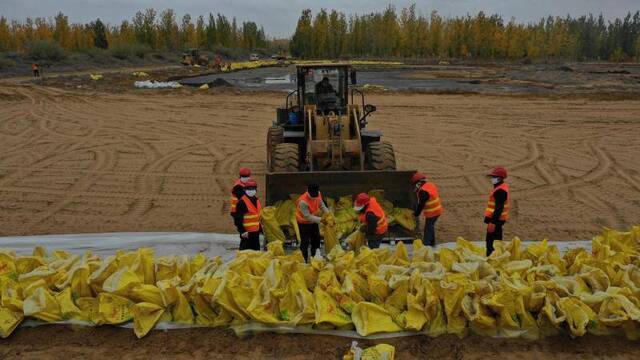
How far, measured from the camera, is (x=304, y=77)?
31.5 feet

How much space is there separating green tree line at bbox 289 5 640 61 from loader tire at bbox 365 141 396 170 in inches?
3034

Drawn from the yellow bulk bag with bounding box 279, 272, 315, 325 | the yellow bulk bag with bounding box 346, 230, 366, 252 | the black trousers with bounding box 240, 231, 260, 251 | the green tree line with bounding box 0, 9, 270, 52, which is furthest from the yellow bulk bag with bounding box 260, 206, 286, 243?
the green tree line with bounding box 0, 9, 270, 52

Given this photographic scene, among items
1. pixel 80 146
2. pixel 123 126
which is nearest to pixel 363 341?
pixel 80 146

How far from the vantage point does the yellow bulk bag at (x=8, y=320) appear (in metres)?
4.51

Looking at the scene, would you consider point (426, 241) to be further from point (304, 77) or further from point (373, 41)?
point (373, 41)

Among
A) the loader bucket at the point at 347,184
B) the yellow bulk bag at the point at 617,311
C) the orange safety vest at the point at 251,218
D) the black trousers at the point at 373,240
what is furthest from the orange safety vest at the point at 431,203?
the yellow bulk bag at the point at 617,311

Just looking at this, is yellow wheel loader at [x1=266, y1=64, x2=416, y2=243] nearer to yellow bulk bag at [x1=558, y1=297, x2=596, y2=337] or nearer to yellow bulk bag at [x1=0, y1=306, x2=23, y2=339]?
yellow bulk bag at [x1=558, y1=297, x2=596, y2=337]

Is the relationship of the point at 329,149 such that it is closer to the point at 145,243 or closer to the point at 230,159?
the point at 145,243

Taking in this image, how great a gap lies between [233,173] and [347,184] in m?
4.55

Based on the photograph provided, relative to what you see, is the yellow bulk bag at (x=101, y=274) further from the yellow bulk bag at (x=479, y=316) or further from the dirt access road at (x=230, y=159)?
the yellow bulk bag at (x=479, y=316)

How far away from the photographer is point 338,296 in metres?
4.79

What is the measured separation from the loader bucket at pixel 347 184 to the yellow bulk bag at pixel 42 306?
3196 millimetres

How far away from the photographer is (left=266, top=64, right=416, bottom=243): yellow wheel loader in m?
7.18

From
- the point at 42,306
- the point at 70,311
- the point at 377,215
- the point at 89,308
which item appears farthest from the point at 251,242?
the point at 42,306
